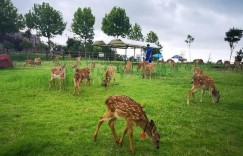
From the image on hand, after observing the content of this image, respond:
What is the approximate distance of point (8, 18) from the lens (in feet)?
200

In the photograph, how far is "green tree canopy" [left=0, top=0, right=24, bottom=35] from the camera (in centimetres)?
6041

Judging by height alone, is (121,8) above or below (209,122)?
above

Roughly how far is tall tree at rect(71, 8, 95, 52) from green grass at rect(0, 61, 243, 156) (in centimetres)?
5127

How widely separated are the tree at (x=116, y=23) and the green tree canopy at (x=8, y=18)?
19.8 meters

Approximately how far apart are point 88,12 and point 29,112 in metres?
58.1

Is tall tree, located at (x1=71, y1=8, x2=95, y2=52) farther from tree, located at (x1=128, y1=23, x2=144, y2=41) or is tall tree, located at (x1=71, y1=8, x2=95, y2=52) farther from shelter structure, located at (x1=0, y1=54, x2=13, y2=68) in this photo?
shelter structure, located at (x1=0, y1=54, x2=13, y2=68)

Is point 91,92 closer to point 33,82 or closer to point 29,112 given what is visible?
point 33,82

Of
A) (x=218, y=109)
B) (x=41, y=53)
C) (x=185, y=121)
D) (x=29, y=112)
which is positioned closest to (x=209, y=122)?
(x=185, y=121)

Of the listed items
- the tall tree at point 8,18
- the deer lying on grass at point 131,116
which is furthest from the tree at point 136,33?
the deer lying on grass at point 131,116

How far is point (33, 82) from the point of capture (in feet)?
55.0

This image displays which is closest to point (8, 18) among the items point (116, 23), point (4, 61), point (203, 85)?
point (116, 23)

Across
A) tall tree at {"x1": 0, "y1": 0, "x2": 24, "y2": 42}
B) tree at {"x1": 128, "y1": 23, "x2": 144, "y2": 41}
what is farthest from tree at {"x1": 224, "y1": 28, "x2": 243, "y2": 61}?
tall tree at {"x1": 0, "y1": 0, "x2": 24, "y2": 42}

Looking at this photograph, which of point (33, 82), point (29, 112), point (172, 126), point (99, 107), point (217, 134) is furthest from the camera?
point (33, 82)

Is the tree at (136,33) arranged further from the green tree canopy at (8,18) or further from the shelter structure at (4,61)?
the shelter structure at (4,61)
